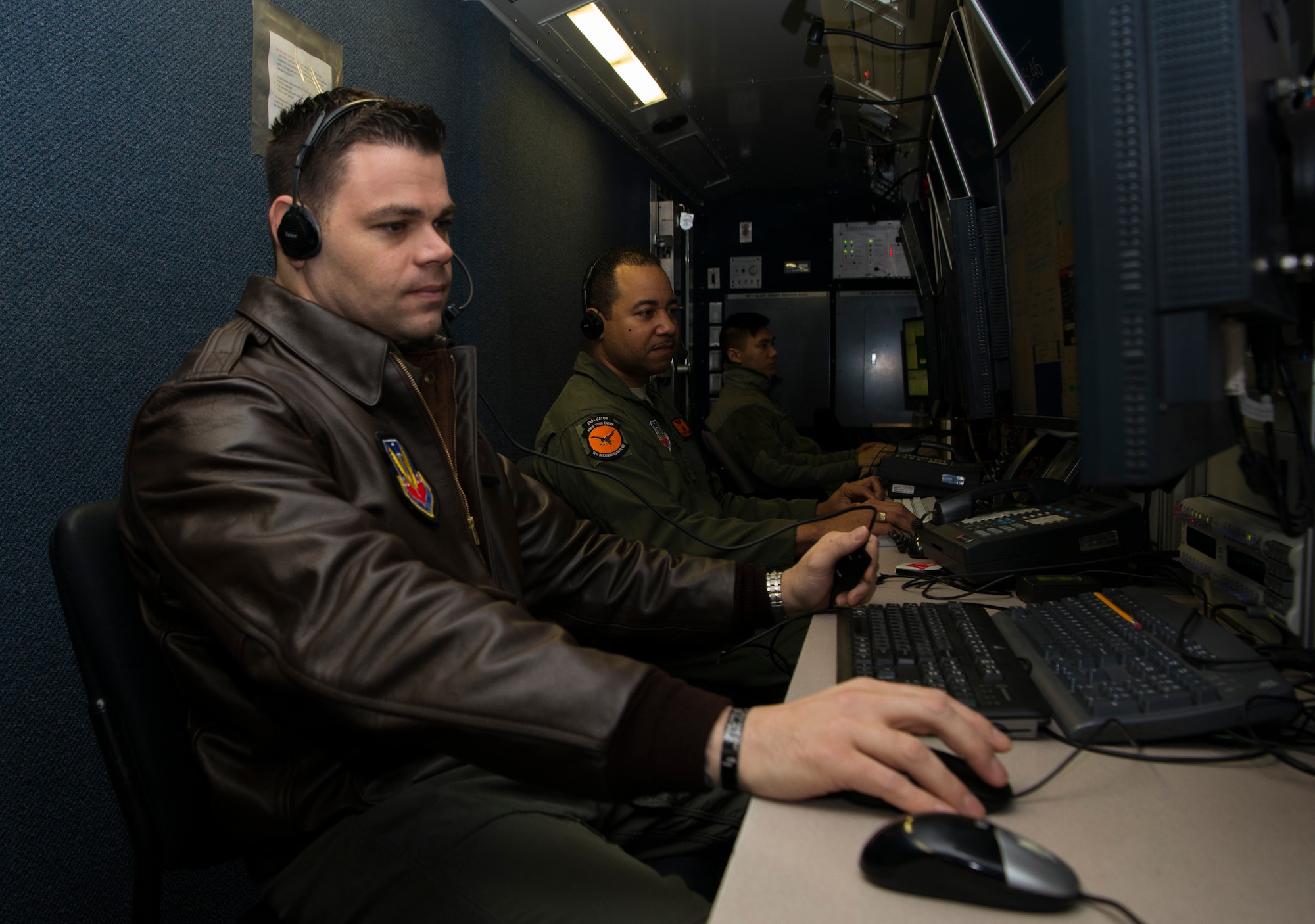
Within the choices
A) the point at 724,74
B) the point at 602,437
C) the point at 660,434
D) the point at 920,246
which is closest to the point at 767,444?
the point at 920,246

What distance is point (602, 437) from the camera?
5.80 ft

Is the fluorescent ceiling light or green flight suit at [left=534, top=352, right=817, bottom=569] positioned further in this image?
the fluorescent ceiling light

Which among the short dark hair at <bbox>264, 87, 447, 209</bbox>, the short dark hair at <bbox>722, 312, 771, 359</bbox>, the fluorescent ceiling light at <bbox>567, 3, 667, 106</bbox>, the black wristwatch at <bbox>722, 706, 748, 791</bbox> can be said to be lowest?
the black wristwatch at <bbox>722, 706, 748, 791</bbox>

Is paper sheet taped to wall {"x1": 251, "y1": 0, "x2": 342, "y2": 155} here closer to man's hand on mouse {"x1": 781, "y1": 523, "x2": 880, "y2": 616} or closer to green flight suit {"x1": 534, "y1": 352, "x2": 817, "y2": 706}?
green flight suit {"x1": 534, "y1": 352, "x2": 817, "y2": 706}

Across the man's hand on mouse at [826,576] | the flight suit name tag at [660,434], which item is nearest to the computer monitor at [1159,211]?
the man's hand on mouse at [826,576]

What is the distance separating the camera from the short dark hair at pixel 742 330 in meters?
4.11

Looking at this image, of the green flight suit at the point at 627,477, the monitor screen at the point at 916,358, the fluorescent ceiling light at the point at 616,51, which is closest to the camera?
the green flight suit at the point at 627,477

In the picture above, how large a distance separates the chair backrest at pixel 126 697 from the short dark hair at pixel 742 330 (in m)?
3.56

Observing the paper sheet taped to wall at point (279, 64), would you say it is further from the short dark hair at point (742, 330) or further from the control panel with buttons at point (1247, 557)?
the short dark hair at point (742, 330)

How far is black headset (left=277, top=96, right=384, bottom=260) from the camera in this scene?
3.22ft

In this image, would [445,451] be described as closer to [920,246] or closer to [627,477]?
[627,477]

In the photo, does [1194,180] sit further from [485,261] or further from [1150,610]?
[485,261]

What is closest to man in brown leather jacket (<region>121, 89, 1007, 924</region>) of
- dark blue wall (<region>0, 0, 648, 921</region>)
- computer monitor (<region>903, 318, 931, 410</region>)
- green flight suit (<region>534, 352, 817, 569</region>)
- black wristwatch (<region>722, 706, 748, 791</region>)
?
black wristwatch (<region>722, 706, 748, 791</region>)

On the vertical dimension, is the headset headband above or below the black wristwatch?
above
